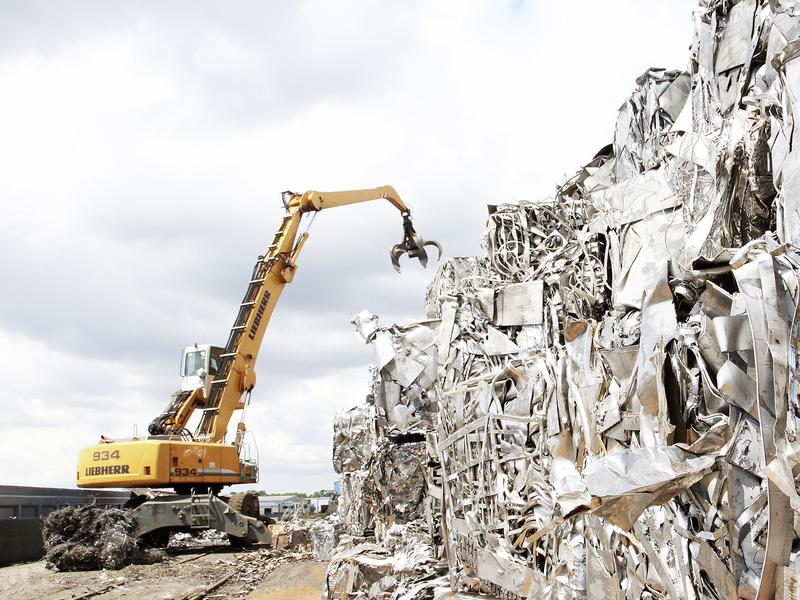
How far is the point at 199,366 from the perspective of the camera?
15.4 m

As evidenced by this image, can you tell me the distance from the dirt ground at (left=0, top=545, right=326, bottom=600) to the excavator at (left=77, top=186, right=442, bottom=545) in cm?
125

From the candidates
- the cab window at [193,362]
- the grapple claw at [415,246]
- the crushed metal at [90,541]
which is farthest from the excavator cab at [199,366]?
the grapple claw at [415,246]

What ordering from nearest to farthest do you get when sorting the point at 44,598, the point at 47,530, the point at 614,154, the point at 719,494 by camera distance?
the point at 719,494, the point at 614,154, the point at 44,598, the point at 47,530

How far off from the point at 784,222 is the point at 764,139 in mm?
491

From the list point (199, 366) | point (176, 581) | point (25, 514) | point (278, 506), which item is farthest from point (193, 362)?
point (278, 506)

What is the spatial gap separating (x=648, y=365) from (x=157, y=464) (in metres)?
12.4

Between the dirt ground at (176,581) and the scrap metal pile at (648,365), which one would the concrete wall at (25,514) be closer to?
the dirt ground at (176,581)

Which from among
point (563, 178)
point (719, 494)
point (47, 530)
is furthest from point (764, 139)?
point (47, 530)

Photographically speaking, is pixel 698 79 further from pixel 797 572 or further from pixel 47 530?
pixel 47 530

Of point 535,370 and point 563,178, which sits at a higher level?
point 563,178

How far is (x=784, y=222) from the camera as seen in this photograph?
95.3 inches

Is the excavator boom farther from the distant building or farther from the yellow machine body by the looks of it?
the distant building

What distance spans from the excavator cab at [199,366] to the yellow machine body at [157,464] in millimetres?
1420

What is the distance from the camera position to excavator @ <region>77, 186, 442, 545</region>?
13.7m
